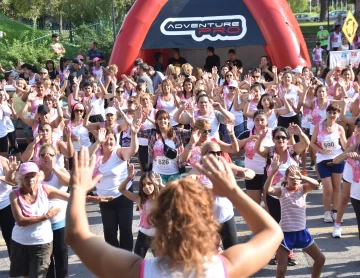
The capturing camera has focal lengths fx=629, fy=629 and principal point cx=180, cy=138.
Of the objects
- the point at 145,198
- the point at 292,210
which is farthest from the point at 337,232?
the point at 145,198

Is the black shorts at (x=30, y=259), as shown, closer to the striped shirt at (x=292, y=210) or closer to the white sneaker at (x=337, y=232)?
the striped shirt at (x=292, y=210)

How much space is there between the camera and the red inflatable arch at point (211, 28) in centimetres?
1670

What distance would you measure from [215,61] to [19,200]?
12880 millimetres

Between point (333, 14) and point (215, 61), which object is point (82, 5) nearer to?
point (215, 61)

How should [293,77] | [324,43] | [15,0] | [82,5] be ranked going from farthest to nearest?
[15,0], [82,5], [324,43], [293,77]

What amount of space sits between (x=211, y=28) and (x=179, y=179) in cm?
1528

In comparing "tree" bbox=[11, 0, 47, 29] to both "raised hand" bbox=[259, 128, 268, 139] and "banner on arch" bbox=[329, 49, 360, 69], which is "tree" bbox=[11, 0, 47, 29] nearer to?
"banner on arch" bbox=[329, 49, 360, 69]

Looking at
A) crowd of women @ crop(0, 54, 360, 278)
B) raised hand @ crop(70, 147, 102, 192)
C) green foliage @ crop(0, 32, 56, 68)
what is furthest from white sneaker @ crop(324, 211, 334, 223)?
green foliage @ crop(0, 32, 56, 68)

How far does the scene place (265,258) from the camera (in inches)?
99.6

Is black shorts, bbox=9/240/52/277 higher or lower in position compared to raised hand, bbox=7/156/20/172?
lower

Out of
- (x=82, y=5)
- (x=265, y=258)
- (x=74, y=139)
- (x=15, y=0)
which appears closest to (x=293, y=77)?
(x=74, y=139)

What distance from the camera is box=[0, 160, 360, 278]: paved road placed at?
22.0 ft

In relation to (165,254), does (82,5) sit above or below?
above

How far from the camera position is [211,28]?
17.5 meters
